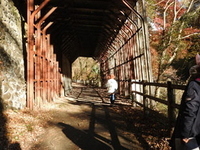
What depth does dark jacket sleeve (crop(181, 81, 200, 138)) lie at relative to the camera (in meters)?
2.14

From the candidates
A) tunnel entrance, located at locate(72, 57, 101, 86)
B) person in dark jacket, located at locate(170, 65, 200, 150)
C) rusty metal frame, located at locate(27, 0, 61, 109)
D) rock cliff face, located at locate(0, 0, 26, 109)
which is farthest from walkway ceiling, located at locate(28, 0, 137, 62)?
tunnel entrance, located at locate(72, 57, 101, 86)

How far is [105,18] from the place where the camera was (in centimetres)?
1110

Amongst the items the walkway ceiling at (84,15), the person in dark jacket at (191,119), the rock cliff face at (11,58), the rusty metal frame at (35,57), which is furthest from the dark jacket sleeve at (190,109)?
the walkway ceiling at (84,15)

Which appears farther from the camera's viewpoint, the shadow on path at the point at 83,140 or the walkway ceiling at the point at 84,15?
the walkway ceiling at the point at 84,15

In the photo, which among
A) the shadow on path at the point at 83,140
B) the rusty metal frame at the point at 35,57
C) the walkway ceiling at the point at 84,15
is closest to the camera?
the shadow on path at the point at 83,140

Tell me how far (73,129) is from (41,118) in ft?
4.76

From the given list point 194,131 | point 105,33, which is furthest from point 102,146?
point 105,33

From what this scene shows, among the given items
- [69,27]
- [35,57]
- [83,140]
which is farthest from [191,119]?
[69,27]

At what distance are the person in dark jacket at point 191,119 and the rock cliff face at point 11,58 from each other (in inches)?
194

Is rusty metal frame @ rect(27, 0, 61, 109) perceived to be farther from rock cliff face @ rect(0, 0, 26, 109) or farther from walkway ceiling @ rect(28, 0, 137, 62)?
walkway ceiling @ rect(28, 0, 137, 62)

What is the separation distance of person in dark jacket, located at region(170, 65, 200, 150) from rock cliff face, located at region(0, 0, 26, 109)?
4.92m

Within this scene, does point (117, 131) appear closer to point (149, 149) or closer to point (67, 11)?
point (149, 149)

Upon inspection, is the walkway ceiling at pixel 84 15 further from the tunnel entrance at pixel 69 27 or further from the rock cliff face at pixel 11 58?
the rock cliff face at pixel 11 58

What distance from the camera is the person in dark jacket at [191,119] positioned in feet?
7.04
